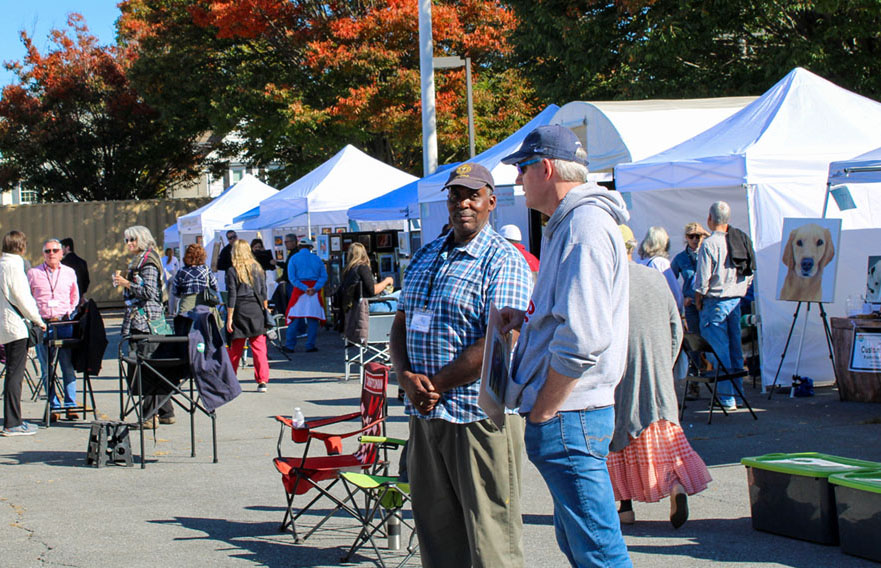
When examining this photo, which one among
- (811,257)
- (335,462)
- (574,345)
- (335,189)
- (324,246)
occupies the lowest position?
(335,462)

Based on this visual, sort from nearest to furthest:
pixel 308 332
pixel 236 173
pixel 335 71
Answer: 1. pixel 308 332
2. pixel 335 71
3. pixel 236 173

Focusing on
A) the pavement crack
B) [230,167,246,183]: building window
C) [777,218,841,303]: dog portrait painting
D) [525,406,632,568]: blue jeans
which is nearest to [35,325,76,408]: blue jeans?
the pavement crack

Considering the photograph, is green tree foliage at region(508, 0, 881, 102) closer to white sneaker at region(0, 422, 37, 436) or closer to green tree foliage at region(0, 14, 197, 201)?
white sneaker at region(0, 422, 37, 436)

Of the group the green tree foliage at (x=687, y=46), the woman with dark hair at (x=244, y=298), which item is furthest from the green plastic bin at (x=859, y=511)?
the green tree foliage at (x=687, y=46)

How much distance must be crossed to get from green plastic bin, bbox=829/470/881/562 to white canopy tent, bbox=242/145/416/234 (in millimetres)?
13299

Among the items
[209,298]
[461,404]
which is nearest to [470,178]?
[461,404]

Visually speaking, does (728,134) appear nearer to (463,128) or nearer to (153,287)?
(153,287)

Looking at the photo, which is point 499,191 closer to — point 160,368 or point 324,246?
point 160,368

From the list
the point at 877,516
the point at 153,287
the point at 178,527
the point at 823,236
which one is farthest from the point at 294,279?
the point at 877,516

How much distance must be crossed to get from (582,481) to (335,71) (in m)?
23.7

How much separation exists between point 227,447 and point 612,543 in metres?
6.37

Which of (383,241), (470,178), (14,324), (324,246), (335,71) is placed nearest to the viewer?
(470,178)

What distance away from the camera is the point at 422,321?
13.5 ft

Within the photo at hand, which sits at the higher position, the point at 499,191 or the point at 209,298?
the point at 499,191
